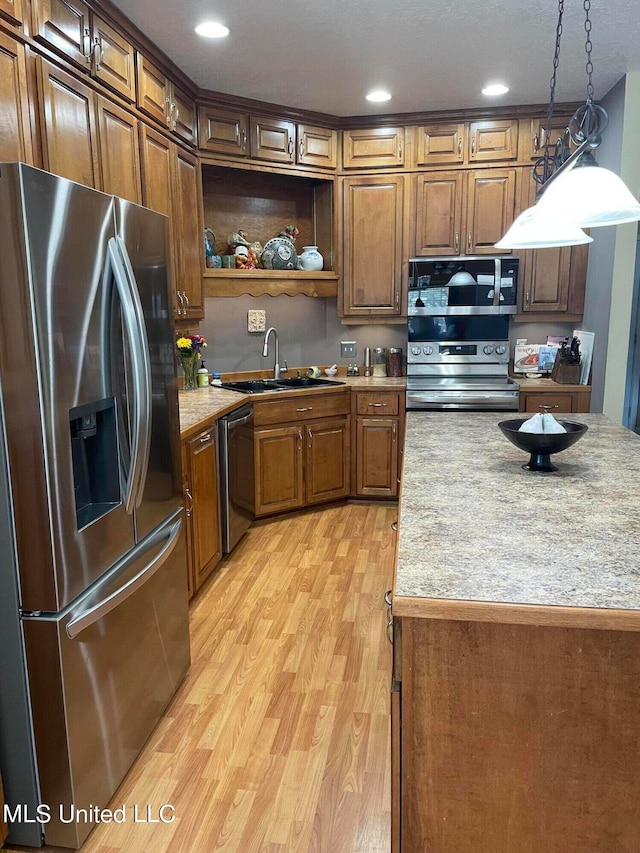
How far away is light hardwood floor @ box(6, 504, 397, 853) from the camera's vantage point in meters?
1.64

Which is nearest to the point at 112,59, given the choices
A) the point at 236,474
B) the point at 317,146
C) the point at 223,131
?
the point at 223,131

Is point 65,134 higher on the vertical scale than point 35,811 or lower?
higher

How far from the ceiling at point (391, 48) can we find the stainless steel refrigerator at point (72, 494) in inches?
55.5

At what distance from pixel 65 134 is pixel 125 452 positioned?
1248mm

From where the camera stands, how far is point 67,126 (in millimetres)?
2178

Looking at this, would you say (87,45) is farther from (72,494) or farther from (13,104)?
(72,494)

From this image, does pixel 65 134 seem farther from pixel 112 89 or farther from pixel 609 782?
pixel 609 782

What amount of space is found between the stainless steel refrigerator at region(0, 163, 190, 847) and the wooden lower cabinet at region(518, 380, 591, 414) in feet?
9.10

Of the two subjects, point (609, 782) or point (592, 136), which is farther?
point (592, 136)

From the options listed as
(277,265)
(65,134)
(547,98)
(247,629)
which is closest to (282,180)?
(277,265)

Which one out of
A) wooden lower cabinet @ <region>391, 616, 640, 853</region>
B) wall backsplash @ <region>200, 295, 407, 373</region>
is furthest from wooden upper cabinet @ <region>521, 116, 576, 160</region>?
wooden lower cabinet @ <region>391, 616, 640, 853</region>

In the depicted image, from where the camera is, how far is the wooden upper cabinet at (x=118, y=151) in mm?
2461

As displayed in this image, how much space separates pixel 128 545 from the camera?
175 cm

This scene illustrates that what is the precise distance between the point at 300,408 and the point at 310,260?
1065 millimetres
